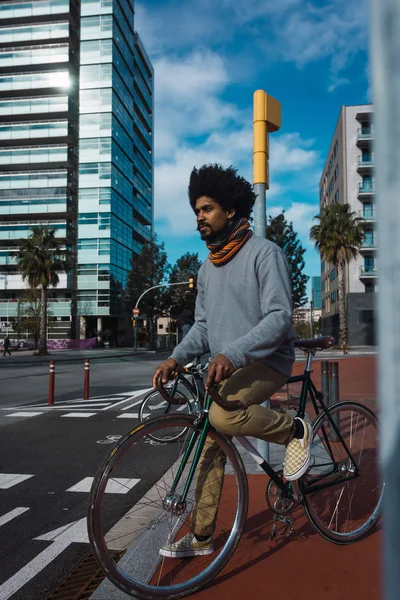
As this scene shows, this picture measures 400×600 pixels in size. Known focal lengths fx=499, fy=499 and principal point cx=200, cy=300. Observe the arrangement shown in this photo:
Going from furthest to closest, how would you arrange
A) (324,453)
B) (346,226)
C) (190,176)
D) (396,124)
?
(346,226) → (324,453) → (190,176) → (396,124)

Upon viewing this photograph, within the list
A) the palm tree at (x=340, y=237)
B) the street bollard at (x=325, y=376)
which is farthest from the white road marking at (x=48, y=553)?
the palm tree at (x=340, y=237)

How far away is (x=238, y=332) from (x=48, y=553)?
175cm

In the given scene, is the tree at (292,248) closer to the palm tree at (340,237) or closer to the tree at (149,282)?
the palm tree at (340,237)

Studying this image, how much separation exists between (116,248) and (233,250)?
61588mm

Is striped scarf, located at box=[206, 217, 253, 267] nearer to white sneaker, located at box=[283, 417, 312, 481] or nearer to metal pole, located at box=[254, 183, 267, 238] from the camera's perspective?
white sneaker, located at box=[283, 417, 312, 481]

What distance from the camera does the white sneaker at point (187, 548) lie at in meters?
2.42

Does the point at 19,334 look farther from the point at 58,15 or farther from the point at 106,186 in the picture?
the point at 58,15

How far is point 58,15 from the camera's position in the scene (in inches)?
2454

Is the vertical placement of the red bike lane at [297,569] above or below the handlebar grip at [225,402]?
below

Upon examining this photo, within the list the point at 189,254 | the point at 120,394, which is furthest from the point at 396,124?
the point at 189,254

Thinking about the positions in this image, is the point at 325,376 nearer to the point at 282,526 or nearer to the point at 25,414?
the point at 282,526

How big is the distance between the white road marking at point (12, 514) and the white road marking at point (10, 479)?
59 cm

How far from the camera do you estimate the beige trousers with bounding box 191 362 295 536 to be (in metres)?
2.28

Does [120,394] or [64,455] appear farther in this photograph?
[120,394]
